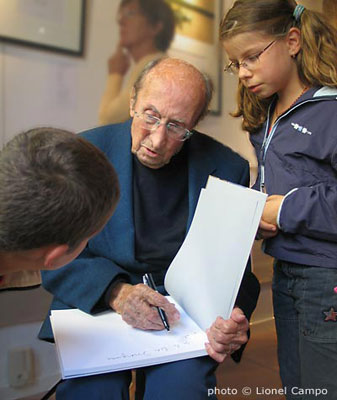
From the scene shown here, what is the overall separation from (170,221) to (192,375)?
44cm

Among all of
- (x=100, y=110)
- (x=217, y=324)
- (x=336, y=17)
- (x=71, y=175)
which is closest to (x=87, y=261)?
(x=217, y=324)

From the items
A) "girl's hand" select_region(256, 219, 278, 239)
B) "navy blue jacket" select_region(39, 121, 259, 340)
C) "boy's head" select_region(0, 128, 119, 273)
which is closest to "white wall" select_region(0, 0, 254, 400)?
"navy blue jacket" select_region(39, 121, 259, 340)

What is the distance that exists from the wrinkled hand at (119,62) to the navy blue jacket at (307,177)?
917 millimetres

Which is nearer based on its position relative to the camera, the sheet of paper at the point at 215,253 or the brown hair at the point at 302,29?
the sheet of paper at the point at 215,253

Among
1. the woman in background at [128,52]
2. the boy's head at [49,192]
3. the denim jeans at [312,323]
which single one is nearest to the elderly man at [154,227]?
the denim jeans at [312,323]

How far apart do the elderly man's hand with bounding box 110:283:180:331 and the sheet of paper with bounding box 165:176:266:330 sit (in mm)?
63

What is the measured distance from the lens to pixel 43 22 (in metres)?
1.52

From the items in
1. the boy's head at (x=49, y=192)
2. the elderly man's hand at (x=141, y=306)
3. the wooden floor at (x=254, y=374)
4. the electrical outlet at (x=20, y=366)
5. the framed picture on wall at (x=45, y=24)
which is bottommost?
the wooden floor at (x=254, y=374)

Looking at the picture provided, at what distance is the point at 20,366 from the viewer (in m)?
1.69

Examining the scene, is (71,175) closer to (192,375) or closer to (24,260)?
(24,260)

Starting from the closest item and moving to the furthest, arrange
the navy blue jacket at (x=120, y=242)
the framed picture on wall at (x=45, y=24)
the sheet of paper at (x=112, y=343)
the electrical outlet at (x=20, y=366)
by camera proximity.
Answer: the sheet of paper at (x=112, y=343)
the navy blue jacket at (x=120, y=242)
the framed picture on wall at (x=45, y=24)
the electrical outlet at (x=20, y=366)

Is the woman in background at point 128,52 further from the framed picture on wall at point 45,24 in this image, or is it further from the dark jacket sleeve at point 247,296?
the dark jacket sleeve at point 247,296

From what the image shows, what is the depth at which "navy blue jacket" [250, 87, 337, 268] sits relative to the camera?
35.2 inches

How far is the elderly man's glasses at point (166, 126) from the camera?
110cm
